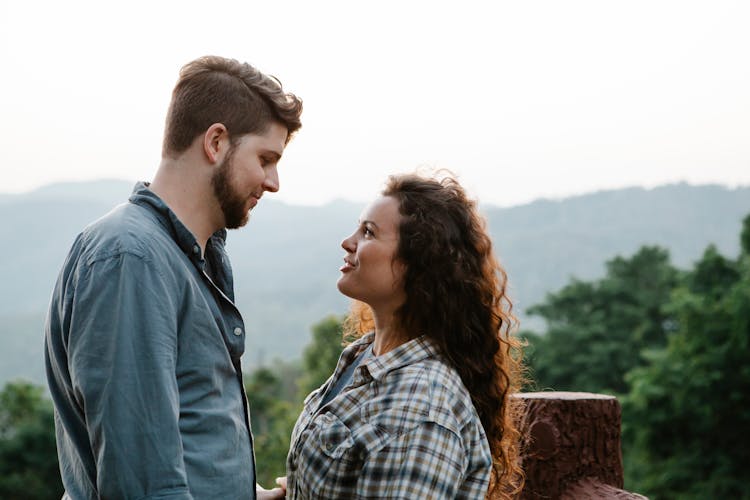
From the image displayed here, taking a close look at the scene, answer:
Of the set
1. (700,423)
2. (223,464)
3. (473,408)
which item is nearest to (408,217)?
(473,408)

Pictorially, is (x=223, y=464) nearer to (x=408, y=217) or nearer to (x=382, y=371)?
(x=382, y=371)

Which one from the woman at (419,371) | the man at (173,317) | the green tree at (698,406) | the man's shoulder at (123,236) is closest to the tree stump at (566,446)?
the woman at (419,371)

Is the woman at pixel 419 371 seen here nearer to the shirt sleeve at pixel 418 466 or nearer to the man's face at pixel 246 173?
the shirt sleeve at pixel 418 466

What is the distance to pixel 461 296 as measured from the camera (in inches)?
93.2

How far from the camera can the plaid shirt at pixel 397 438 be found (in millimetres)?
2043

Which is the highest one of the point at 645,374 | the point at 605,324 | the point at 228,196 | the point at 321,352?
the point at 228,196

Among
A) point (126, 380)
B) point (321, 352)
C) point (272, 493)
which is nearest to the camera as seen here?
point (126, 380)

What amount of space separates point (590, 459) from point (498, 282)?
0.73 metres

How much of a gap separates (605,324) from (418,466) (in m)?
26.6

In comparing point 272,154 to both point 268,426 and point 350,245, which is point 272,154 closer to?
point 350,245

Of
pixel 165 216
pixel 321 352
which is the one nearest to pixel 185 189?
pixel 165 216

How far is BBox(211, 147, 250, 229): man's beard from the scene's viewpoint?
2170mm

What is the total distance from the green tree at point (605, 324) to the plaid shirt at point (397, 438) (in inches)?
918

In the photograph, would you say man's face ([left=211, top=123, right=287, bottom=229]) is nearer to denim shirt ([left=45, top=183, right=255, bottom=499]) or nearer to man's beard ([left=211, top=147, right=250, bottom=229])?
man's beard ([left=211, top=147, right=250, bottom=229])
